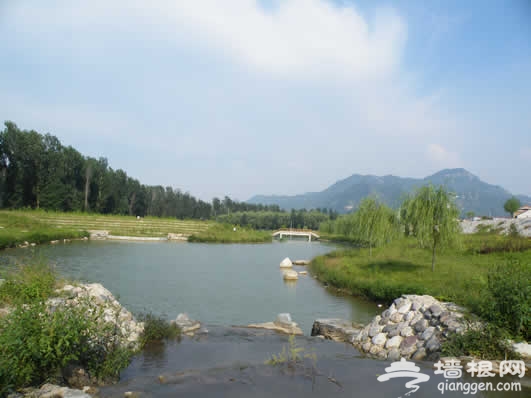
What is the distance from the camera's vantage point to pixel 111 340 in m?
7.41

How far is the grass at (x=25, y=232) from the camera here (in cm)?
2844

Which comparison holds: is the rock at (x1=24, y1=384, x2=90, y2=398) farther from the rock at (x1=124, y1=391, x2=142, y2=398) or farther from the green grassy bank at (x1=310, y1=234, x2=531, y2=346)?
the green grassy bank at (x1=310, y1=234, x2=531, y2=346)

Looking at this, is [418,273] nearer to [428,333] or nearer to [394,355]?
[428,333]

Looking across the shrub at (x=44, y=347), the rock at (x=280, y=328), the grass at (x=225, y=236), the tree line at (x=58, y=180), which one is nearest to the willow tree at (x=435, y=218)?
the rock at (x=280, y=328)

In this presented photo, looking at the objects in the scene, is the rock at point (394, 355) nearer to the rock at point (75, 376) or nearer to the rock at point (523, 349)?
the rock at point (523, 349)

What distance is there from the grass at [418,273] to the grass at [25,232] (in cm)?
2354

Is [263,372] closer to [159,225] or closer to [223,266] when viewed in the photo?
[223,266]

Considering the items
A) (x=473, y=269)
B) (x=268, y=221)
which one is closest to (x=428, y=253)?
(x=473, y=269)

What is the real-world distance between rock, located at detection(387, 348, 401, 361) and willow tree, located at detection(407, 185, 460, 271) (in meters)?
10.8

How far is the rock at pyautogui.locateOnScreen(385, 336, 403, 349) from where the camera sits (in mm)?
9016

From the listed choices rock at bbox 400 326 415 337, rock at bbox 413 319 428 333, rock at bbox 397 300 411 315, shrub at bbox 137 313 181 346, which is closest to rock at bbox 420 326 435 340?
rock at bbox 413 319 428 333

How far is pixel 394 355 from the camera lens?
8625 mm

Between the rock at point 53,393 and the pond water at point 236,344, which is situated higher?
the rock at point 53,393

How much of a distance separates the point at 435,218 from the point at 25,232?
3379cm
